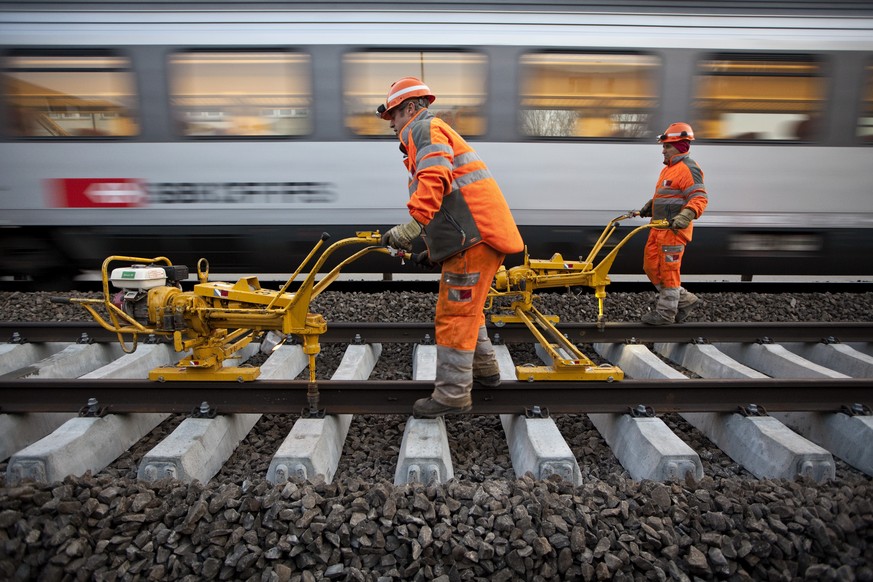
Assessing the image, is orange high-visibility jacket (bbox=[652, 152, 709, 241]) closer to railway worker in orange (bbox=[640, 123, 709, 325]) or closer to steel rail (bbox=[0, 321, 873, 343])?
railway worker in orange (bbox=[640, 123, 709, 325])

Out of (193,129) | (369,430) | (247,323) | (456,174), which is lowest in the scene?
(369,430)

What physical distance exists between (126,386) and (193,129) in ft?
11.4

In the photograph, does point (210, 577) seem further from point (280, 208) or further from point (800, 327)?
point (800, 327)

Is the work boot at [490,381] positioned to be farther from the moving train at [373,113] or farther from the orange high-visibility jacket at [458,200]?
the moving train at [373,113]

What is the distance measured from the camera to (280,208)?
19.1 feet

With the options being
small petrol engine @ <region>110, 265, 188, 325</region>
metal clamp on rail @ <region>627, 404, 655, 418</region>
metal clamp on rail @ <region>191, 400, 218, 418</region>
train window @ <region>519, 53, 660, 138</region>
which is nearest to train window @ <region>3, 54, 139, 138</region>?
small petrol engine @ <region>110, 265, 188, 325</region>

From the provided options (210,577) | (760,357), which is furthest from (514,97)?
(210,577)

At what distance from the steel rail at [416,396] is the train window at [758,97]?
364cm

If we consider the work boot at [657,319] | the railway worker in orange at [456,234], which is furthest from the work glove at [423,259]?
the work boot at [657,319]

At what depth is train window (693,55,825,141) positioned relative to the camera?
573 centimetres

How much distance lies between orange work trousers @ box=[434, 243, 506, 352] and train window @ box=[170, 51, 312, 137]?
358cm

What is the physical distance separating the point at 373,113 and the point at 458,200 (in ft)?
10.6

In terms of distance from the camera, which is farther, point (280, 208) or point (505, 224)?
point (280, 208)

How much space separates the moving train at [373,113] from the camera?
554 centimetres
